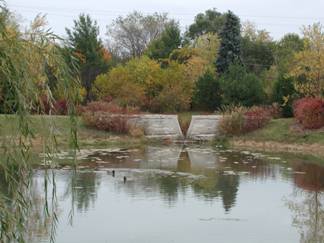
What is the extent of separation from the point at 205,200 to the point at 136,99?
64.0 ft

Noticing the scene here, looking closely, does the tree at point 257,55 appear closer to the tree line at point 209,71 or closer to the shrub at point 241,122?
the tree line at point 209,71

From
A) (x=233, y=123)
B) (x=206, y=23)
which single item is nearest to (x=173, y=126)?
(x=233, y=123)

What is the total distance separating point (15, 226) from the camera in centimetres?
347

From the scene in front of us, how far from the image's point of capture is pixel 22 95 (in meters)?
3.36

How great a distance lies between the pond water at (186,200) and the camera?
10.1 metres

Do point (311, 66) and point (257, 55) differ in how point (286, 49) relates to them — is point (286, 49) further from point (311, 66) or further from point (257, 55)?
point (311, 66)

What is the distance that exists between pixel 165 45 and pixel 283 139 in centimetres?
2044

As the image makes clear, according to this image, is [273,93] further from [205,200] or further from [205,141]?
[205,200]

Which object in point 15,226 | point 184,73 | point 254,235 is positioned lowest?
point 254,235

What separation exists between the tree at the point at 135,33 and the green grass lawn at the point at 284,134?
28533 millimetres

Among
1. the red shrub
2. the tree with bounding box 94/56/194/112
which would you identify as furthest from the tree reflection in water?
→ the tree with bounding box 94/56/194/112

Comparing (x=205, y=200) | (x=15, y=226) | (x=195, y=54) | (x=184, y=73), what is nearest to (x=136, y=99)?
(x=184, y=73)

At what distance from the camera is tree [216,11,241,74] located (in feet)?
A: 123

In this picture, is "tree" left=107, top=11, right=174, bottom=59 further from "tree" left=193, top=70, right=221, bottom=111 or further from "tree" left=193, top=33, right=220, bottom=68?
"tree" left=193, top=70, right=221, bottom=111
